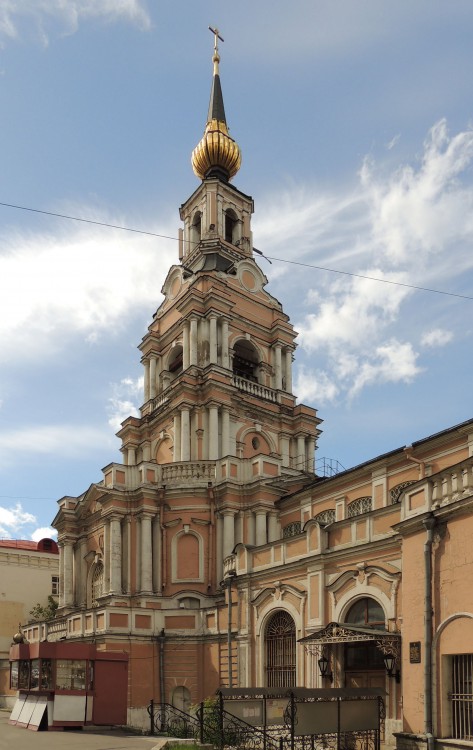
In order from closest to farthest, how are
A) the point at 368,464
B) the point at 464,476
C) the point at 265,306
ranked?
the point at 464,476 → the point at 368,464 → the point at 265,306

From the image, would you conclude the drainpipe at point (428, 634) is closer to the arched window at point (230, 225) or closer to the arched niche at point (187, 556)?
the arched niche at point (187, 556)

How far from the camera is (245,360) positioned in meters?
39.4

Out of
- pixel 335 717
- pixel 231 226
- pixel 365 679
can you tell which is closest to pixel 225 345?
pixel 231 226

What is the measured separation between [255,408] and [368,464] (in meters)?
10.2

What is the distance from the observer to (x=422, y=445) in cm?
2508

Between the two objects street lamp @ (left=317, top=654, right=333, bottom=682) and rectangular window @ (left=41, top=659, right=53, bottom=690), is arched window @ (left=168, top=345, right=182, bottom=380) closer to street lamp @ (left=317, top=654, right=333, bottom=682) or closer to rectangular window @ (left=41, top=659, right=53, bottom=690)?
rectangular window @ (left=41, top=659, right=53, bottom=690)

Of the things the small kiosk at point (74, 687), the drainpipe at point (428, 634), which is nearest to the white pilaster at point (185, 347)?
the small kiosk at point (74, 687)

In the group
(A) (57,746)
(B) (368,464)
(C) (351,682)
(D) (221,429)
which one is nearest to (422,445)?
(B) (368,464)

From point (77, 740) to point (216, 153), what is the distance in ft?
117

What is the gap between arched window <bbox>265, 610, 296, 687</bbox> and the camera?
70.0ft

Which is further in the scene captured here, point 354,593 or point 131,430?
point 131,430

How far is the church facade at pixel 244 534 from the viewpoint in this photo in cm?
1377

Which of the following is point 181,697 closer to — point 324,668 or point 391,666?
point 324,668

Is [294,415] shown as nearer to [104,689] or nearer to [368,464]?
[368,464]
